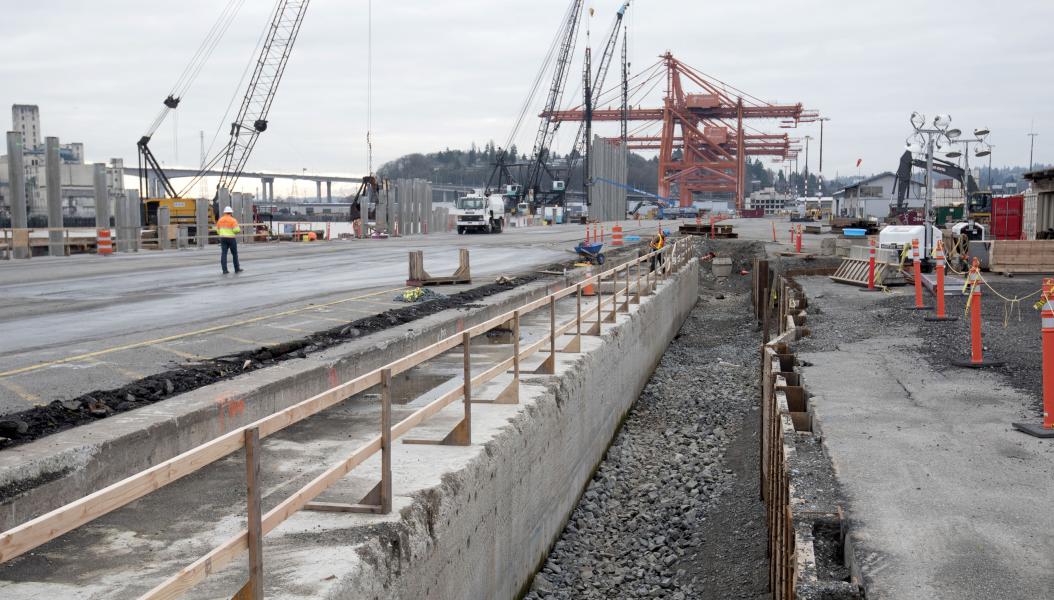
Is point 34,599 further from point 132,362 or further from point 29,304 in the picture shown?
point 29,304

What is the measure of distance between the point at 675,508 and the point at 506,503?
188 inches

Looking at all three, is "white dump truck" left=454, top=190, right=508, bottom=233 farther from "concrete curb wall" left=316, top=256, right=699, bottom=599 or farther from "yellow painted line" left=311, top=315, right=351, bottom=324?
"yellow painted line" left=311, top=315, right=351, bottom=324

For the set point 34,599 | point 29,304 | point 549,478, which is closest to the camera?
point 34,599

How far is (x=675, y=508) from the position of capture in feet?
41.5

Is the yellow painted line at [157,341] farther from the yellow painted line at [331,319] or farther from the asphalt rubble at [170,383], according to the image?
the asphalt rubble at [170,383]

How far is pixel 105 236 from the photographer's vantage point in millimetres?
35688

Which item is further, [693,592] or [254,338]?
[254,338]

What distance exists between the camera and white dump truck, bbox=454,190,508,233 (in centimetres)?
5994

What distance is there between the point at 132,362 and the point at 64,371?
772 millimetres

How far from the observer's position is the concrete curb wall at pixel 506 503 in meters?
5.76

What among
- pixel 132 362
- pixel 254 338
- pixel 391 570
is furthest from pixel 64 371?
pixel 391 570

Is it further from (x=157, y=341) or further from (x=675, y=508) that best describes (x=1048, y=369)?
(x=157, y=341)

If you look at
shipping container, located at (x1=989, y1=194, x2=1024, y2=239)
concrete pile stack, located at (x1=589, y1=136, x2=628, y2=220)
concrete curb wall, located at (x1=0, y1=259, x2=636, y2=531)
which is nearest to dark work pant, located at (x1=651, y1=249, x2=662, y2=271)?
concrete curb wall, located at (x1=0, y1=259, x2=636, y2=531)

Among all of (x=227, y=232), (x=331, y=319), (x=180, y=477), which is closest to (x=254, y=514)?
(x=180, y=477)
